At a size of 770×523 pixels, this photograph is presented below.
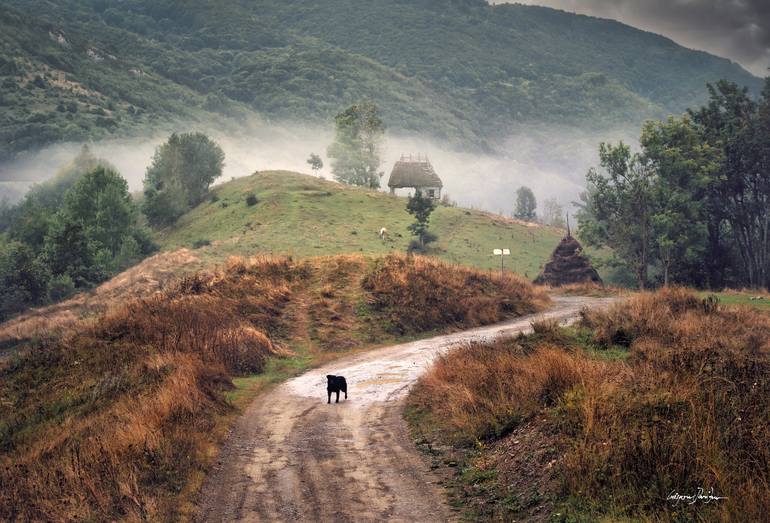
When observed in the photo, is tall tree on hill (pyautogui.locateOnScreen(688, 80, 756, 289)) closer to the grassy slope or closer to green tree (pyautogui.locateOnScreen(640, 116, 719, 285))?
green tree (pyautogui.locateOnScreen(640, 116, 719, 285))

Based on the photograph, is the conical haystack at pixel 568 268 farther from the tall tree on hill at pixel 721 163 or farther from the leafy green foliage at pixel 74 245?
the leafy green foliage at pixel 74 245

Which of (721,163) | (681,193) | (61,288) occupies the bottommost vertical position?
(61,288)

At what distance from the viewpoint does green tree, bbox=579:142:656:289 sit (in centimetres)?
6538

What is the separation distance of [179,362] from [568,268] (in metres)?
49.1

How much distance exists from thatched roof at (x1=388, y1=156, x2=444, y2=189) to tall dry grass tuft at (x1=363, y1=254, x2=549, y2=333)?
86.7 metres

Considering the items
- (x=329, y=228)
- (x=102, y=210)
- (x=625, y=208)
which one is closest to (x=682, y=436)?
(x=625, y=208)

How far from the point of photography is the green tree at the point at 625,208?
65375 mm

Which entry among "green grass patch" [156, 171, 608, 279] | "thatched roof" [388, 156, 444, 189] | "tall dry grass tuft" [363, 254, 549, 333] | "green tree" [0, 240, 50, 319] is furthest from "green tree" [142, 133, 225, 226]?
"tall dry grass tuft" [363, 254, 549, 333]

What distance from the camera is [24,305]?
2886 inches

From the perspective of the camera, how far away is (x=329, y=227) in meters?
79.0

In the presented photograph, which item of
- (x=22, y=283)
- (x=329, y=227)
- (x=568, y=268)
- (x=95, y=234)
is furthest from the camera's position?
(x=95, y=234)

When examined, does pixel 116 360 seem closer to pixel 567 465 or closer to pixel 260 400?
pixel 260 400

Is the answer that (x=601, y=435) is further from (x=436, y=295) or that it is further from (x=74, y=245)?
(x=74, y=245)

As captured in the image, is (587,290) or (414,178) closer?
(587,290)
